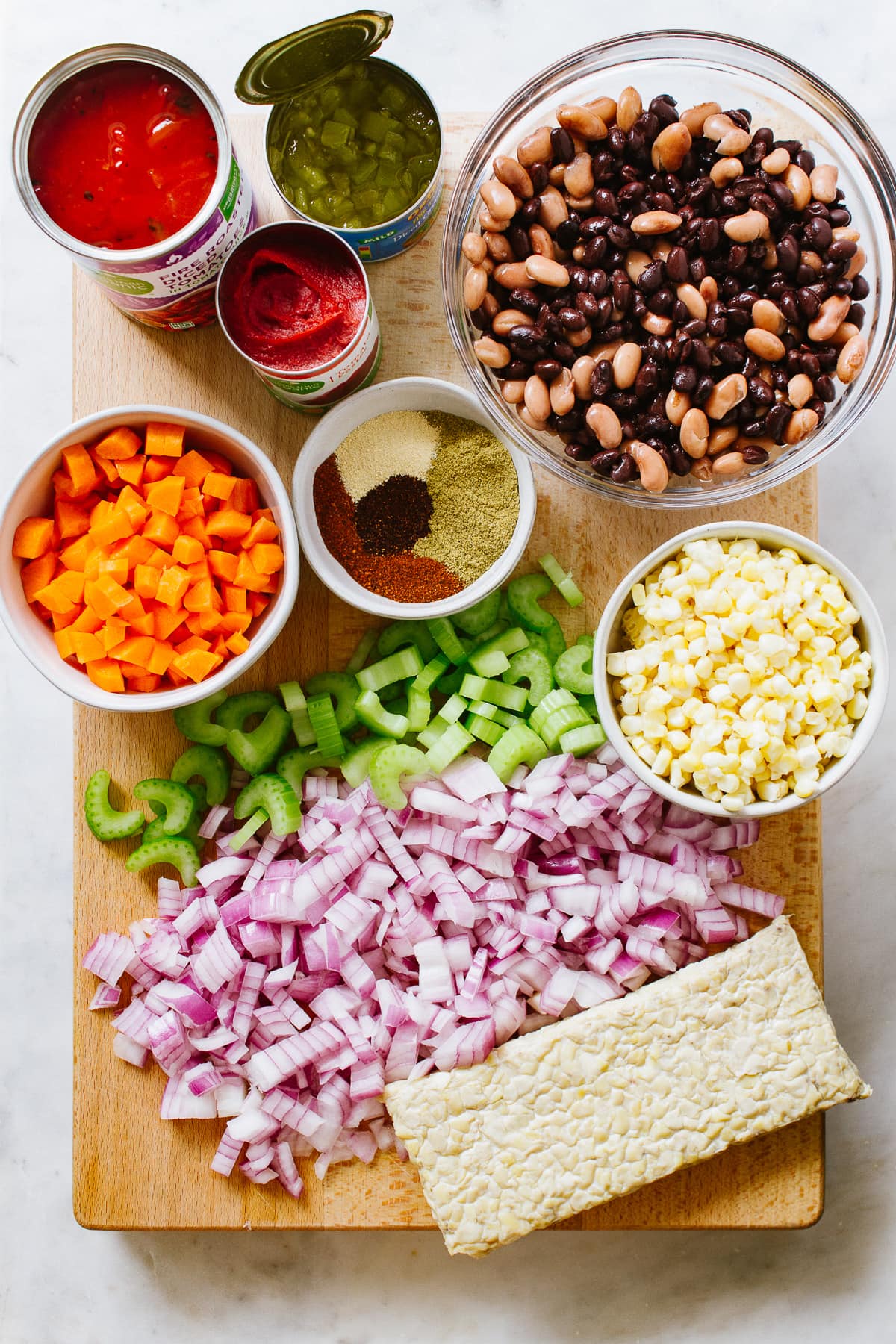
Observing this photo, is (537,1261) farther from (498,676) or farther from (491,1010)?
(498,676)

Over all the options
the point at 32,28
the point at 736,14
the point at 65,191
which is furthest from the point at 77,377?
the point at 736,14

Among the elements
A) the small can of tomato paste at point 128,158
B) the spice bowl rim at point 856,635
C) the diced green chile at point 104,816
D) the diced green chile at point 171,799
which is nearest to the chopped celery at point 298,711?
the diced green chile at point 171,799

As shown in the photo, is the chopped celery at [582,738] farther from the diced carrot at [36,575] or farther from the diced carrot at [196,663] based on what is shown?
the diced carrot at [36,575]

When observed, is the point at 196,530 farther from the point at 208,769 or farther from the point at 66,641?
the point at 208,769

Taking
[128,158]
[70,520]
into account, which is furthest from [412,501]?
[128,158]

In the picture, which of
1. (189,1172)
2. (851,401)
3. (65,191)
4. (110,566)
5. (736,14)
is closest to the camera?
(65,191)

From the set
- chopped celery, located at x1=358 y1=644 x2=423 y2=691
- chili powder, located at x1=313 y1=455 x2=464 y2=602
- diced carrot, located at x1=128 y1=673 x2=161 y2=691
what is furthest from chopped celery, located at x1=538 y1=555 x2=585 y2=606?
diced carrot, located at x1=128 y1=673 x2=161 y2=691
